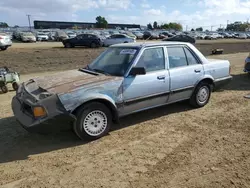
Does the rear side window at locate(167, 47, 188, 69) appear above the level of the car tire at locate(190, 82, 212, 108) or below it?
above

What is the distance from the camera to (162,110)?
5.65 meters

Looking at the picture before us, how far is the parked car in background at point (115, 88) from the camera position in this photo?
3.75 metres

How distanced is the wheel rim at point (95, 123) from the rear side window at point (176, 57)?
186 cm

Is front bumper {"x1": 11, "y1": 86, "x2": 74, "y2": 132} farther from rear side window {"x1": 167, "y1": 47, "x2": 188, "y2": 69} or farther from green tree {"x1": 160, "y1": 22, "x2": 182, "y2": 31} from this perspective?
green tree {"x1": 160, "y1": 22, "x2": 182, "y2": 31}

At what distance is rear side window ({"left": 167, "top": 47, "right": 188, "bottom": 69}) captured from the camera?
508cm

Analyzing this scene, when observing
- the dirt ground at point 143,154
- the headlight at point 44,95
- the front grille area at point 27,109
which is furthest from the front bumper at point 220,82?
the front grille area at point 27,109

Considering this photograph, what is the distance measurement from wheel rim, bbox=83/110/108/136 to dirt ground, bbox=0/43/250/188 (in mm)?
185

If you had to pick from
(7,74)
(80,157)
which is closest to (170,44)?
(80,157)

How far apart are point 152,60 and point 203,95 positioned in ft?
5.72

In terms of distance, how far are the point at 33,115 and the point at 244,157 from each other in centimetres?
324

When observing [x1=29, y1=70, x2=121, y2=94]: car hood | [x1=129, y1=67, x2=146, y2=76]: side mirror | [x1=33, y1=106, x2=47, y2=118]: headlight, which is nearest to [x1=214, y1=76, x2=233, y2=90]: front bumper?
[x1=129, y1=67, x2=146, y2=76]: side mirror

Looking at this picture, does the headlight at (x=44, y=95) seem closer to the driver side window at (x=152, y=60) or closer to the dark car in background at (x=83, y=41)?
the driver side window at (x=152, y=60)

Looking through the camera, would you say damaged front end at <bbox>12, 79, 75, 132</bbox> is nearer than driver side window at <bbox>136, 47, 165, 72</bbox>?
Yes

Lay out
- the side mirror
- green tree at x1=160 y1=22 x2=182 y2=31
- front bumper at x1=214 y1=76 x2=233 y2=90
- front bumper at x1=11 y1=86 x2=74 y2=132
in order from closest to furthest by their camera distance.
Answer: front bumper at x1=11 y1=86 x2=74 y2=132 → the side mirror → front bumper at x1=214 y1=76 x2=233 y2=90 → green tree at x1=160 y1=22 x2=182 y2=31
